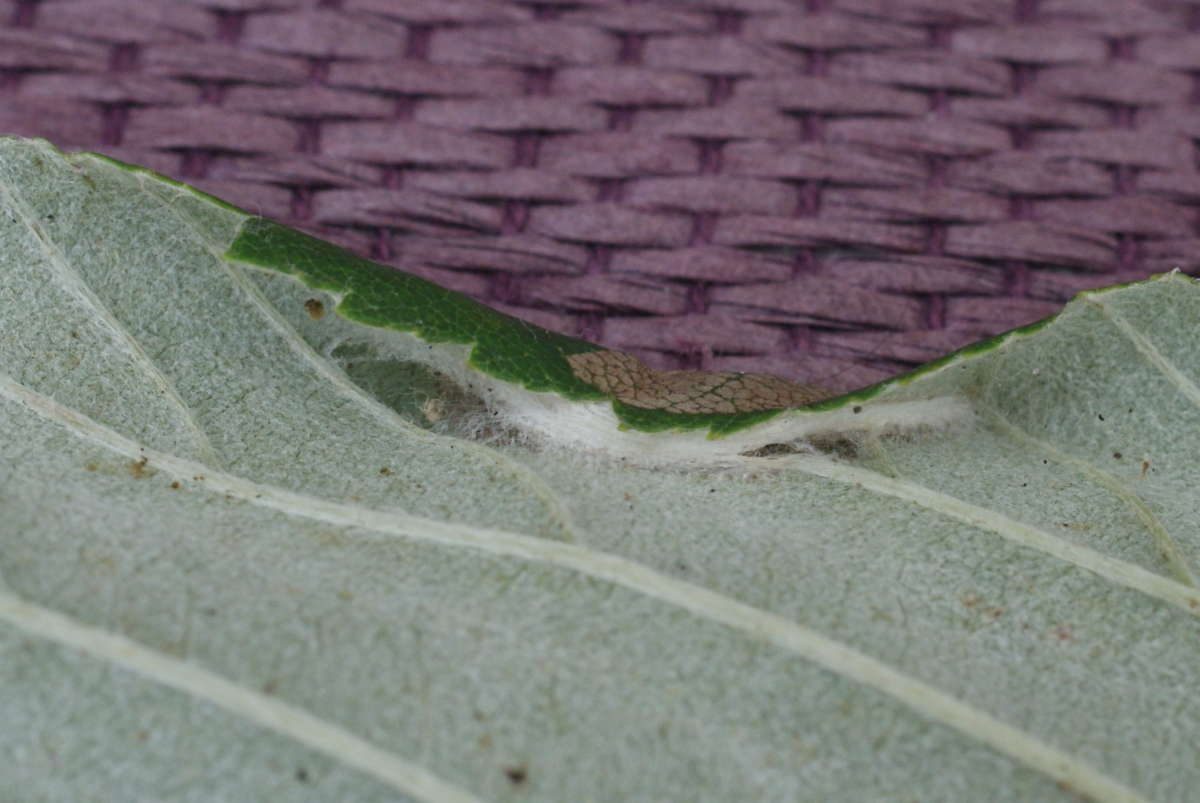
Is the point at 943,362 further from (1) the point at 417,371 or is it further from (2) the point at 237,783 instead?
(2) the point at 237,783

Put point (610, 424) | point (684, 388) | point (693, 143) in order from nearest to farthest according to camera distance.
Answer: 1. point (610, 424)
2. point (684, 388)
3. point (693, 143)

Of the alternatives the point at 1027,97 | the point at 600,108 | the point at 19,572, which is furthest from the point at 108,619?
the point at 1027,97

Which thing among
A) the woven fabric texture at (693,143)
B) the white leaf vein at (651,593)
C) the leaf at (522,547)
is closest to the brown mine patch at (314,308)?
the leaf at (522,547)

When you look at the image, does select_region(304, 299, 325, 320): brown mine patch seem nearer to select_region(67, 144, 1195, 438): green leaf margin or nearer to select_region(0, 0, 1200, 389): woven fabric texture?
select_region(67, 144, 1195, 438): green leaf margin

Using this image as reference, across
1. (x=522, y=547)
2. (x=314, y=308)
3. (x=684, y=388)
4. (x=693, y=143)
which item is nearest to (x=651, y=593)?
(x=522, y=547)

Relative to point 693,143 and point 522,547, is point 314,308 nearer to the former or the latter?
point 522,547

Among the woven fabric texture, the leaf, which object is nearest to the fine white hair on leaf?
the leaf

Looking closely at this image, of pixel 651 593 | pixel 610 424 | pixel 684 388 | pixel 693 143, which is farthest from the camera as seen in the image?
pixel 693 143
